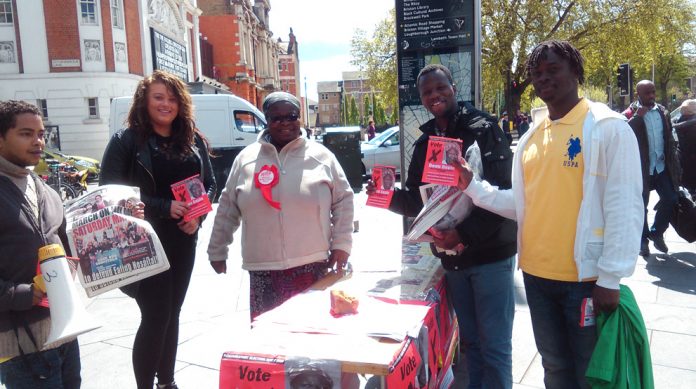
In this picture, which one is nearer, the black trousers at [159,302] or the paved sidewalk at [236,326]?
the black trousers at [159,302]

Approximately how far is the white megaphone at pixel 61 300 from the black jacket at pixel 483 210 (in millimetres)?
1652

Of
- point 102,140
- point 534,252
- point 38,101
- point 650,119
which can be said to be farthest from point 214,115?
point 38,101

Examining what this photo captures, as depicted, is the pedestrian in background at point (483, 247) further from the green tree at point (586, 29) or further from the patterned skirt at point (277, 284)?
the green tree at point (586, 29)

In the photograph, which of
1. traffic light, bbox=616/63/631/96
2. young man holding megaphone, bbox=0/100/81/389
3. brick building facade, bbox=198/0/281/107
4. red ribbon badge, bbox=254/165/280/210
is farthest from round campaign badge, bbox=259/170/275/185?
brick building facade, bbox=198/0/281/107

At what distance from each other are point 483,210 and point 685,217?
14.7 feet

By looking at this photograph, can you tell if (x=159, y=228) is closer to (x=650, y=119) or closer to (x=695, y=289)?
(x=695, y=289)

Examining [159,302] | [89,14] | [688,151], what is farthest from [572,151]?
[89,14]

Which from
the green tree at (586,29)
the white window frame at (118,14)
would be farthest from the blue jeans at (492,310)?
the white window frame at (118,14)

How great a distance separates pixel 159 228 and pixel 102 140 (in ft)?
83.1

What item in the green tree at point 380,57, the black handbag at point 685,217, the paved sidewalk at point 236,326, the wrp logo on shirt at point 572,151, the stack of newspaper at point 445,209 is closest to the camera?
the wrp logo on shirt at point 572,151

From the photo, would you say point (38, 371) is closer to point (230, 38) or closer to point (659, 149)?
point (659, 149)

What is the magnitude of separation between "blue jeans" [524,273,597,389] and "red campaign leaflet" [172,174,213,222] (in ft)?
5.80

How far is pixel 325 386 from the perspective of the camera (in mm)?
1918

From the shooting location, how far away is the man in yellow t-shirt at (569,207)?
2.00 metres
